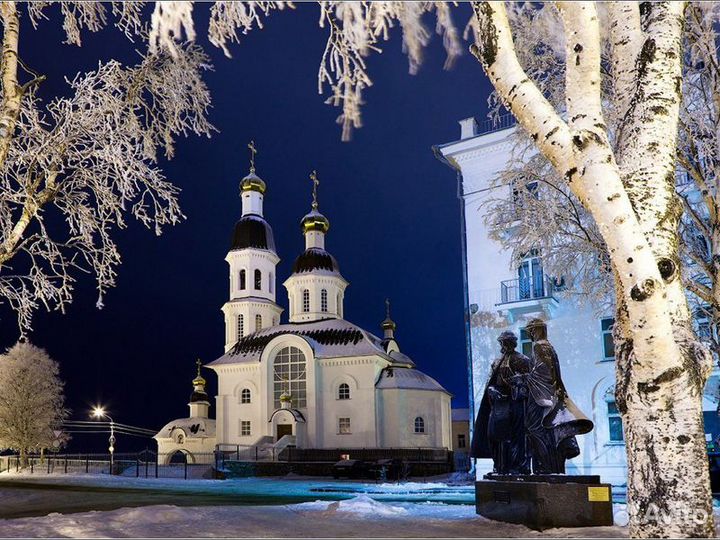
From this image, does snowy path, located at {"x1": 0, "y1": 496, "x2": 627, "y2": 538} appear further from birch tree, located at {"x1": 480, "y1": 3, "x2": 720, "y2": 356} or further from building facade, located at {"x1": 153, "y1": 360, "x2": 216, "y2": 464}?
building facade, located at {"x1": 153, "y1": 360, "x2": 216, "y2": 464}

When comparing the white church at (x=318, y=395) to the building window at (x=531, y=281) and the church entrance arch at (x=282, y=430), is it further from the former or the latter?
the building window at (x=531, y=281)

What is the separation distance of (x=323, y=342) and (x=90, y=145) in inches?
1333

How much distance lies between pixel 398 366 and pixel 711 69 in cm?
3215

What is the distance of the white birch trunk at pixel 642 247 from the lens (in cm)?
574

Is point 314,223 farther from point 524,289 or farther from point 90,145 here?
point 90,145

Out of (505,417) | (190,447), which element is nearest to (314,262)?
(190,447)

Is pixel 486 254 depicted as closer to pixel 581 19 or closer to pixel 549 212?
pixel 549 212

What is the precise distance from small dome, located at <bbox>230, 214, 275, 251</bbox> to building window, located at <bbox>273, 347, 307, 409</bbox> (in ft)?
33.5

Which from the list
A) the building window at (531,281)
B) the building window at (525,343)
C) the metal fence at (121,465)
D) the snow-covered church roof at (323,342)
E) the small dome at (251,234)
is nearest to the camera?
the building window at (531,281)

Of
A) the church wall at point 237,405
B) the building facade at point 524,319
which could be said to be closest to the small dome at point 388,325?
the church wall at point 237,405

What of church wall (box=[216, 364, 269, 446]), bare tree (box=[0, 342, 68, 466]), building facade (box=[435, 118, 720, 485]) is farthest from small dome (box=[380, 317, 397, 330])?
building facade (box=[435, 118, 720, 485])

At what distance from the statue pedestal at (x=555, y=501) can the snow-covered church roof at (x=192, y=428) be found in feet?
135

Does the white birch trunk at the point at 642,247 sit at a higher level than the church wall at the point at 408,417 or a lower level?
higher

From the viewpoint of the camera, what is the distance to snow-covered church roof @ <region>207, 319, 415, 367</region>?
41.8 metres
